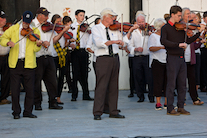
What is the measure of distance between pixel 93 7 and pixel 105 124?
515 centimetres

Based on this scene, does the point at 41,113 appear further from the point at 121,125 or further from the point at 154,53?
the point at 154,53

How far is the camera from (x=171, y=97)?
548 cm

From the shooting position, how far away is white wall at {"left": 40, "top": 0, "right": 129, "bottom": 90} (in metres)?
9.05

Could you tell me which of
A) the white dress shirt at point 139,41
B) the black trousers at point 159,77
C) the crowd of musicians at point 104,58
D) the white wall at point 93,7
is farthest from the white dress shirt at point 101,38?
the white wall at point 93,7

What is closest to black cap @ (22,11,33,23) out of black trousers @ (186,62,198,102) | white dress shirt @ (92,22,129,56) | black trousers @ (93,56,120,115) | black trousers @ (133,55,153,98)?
white dress shirt @ (92,22,129,56)

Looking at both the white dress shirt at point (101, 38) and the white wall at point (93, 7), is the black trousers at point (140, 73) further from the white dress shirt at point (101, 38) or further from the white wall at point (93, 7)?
the white wall at point (93, 7)

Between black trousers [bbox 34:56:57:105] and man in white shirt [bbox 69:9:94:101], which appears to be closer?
black trousers [bbox 34:56:57:105]

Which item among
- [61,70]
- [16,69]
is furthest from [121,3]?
[16,69]

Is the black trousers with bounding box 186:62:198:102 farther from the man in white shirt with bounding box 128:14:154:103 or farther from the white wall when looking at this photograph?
the white wall

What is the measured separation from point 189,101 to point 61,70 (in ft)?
8.91

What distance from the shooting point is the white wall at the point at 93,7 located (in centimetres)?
905

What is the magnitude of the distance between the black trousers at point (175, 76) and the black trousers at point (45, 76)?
2079 mm

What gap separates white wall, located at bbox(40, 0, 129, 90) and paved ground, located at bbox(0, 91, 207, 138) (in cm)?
334

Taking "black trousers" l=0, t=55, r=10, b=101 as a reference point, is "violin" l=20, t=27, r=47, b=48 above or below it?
above
